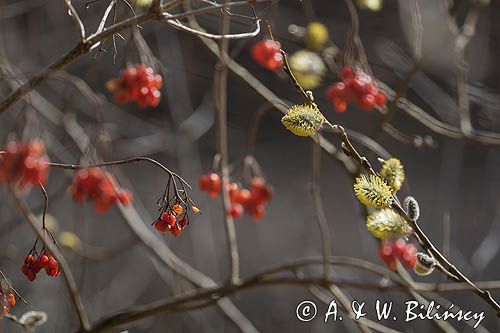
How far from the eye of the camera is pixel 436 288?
160cm

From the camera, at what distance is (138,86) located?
168 cm

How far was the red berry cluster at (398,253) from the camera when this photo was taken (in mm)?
1734

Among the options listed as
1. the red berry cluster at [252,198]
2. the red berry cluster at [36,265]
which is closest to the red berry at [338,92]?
the red berry cluster at [252,198]

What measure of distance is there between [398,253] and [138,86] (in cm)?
71

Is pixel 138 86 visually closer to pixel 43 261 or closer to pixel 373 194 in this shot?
pixel 43 261

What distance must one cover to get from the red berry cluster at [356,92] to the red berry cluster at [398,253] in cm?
33

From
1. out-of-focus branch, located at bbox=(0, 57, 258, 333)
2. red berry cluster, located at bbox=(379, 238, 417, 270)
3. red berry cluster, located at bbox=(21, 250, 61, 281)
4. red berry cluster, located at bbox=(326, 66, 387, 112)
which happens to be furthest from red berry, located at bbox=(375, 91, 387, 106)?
red berry cluster, located at bbox=(21, 250, 61, 281)

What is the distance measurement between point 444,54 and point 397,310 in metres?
1.64

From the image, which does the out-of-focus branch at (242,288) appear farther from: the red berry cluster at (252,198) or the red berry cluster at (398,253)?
the red berry cluster at (252,198)

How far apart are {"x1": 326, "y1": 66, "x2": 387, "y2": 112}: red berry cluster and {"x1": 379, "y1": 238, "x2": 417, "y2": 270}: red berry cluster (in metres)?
0.33

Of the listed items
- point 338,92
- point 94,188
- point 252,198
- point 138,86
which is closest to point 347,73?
point 338,92

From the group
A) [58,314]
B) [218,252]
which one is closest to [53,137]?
[58,314]

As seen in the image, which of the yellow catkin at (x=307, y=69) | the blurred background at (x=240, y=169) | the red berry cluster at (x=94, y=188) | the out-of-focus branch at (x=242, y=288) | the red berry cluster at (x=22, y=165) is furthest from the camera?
the blurred background at (x=240, y=169)

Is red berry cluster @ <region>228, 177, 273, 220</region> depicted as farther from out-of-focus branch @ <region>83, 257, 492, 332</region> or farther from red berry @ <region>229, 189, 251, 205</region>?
out-of-focus branch @ <region>83, 257, 492, 332</region>
